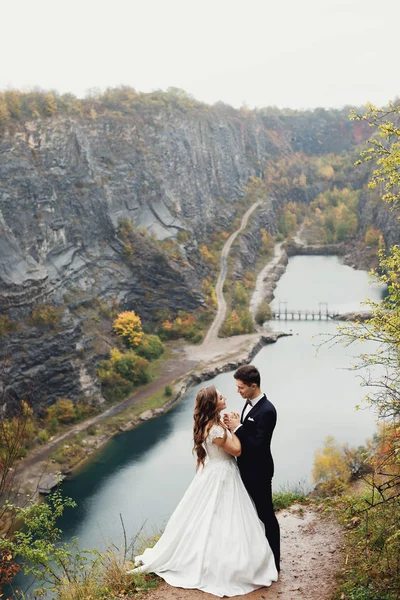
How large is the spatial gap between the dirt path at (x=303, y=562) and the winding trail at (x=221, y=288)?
159ft

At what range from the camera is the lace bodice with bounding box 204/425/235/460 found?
25.4 feet

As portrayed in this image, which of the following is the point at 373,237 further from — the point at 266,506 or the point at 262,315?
the point at 266,506

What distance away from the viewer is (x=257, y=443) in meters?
7.85

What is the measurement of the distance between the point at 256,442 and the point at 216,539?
4.21 feet

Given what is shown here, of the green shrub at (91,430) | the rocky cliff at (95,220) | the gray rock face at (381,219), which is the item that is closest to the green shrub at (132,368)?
the rocky cliff at (95,220)

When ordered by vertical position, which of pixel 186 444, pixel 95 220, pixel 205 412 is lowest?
pixel 186 444

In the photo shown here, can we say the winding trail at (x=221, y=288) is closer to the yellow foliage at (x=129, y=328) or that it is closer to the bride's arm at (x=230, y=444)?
the yellow foliage at (x=129, y=328)

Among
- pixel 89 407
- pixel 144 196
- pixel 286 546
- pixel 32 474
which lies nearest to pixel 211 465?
pixel 286 546

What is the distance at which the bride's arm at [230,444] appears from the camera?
7770 millimetres

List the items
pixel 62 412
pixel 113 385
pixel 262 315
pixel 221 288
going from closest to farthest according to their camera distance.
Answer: pixel 62 412
pixel 113 385
pixel 262 315
pixel 221 288

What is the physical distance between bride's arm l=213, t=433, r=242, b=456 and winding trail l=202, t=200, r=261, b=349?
51864 millimetres

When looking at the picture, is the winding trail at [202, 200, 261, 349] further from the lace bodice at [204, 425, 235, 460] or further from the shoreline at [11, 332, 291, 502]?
the lace bodice at [204, 425, 235, 460]

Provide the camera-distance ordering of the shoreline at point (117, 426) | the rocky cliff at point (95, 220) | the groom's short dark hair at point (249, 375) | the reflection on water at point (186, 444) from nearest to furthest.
Result: the groom's short dark hair at point (249, 375) → the reflection on water at point (186, 444) → the shoreline at point (117, 426) → the rocky cliff at point (95, 220)

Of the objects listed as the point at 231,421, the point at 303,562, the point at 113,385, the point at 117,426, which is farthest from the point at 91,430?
the point at 231,421
